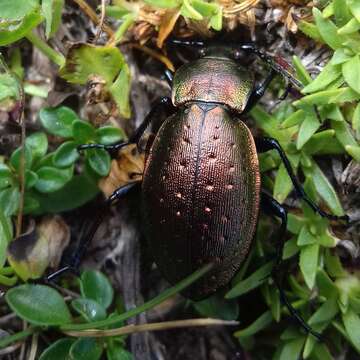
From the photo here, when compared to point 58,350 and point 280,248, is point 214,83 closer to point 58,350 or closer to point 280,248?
point 280,248

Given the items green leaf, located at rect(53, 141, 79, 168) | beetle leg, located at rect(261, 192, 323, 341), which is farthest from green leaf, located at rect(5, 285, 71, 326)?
beetle leg, located at rect(261, 192, 323, 341)

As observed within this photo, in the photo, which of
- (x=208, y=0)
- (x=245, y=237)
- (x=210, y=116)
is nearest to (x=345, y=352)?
(x=245, y=237)

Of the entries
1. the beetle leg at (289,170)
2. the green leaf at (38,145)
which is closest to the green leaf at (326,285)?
the beetle leg at (289,170)

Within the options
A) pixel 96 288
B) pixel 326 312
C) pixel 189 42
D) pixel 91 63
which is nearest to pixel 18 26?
pixel 91 63

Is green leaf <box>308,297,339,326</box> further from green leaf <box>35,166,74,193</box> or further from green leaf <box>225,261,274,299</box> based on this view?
green leaf <box>35,166,74,193</box>

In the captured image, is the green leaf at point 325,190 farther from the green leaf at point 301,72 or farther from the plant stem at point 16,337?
the plant stem at point 16,337
